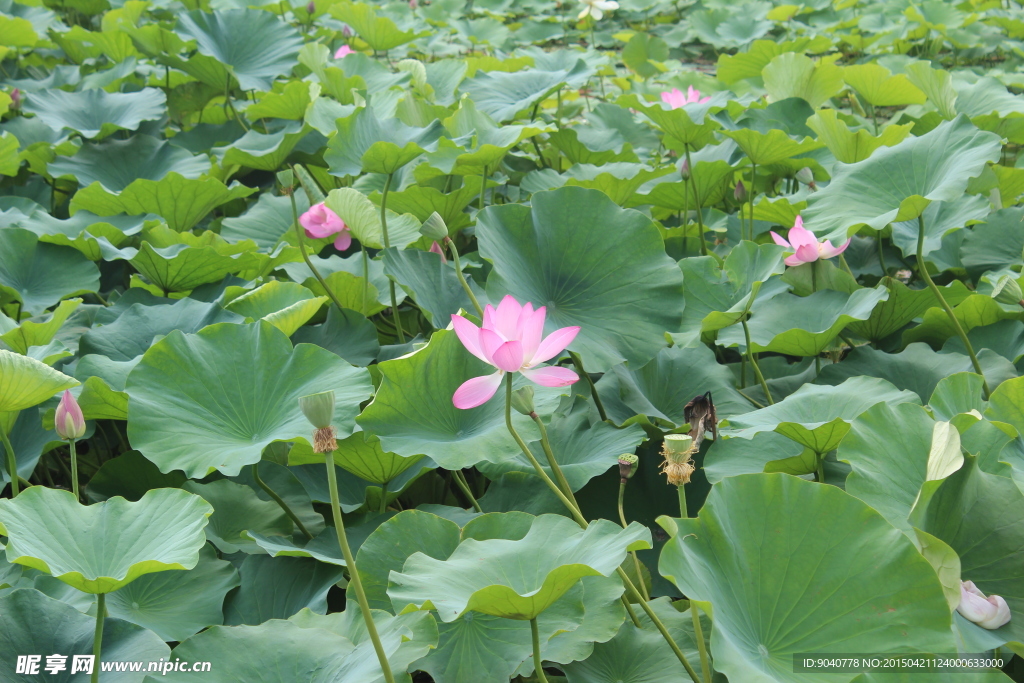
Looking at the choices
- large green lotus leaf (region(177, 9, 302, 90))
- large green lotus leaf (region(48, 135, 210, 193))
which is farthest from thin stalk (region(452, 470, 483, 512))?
large green lotus leaf (region(177, 9, 302, 90))

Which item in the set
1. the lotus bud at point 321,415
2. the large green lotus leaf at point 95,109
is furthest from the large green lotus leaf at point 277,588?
the large green lotus leaf at point 95,109

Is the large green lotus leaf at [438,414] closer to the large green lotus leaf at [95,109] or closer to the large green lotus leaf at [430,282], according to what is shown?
the large green lotus leaf at [430,282]

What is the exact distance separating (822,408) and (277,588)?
74cm

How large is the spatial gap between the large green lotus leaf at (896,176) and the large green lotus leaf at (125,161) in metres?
1.45

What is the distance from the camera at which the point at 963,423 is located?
2.84 ft

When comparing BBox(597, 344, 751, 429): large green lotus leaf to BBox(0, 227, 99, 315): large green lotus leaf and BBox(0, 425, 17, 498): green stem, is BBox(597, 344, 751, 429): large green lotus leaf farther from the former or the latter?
BBox(0, 227, 99, 315): large green lotus leaf

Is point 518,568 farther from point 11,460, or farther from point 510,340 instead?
point 11,460

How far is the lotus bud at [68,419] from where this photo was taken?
3.10 ft

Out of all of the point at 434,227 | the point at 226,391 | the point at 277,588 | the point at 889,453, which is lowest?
the point at 277,588

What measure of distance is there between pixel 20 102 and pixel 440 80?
1.16 metres

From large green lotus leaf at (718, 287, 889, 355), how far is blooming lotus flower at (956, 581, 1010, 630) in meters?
0.53

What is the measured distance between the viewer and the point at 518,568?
0.77 metres

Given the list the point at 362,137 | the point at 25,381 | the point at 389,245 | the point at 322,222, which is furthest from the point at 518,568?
the point at 362,137

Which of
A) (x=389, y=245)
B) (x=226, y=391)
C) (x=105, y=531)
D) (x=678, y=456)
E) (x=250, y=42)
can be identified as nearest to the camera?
(x=678, y=456)
